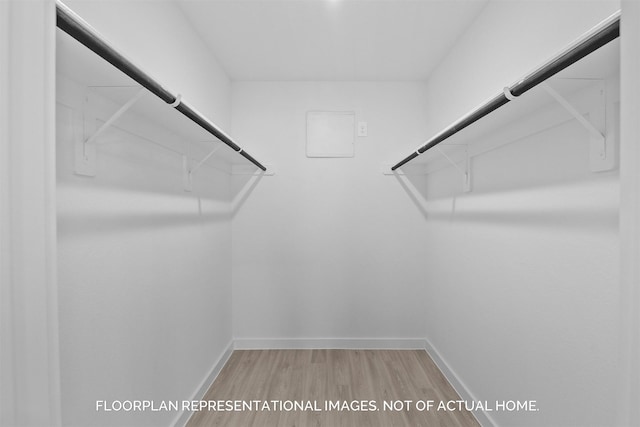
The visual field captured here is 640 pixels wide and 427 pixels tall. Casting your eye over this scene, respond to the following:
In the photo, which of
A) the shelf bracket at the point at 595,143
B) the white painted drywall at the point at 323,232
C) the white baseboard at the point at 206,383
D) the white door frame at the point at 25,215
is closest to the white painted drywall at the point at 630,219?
the shelf bracket at the point at 595,143

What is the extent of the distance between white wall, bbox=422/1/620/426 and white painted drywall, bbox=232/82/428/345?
0.55m

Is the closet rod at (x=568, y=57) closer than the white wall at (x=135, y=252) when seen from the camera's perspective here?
Yes

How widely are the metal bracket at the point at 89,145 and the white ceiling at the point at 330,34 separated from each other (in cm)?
103

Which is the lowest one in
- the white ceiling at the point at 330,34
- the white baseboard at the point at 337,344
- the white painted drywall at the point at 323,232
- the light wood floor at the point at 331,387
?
the light wood floor at the point at 331,387

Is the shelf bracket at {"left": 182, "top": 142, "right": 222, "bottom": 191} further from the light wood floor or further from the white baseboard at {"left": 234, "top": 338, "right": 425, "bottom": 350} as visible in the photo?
the white baseboard at {"left": 234, "top": 338, "right": 425, "bottom": 350}

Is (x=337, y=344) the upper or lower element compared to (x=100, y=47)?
lower

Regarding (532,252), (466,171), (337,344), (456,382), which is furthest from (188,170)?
(456,382)

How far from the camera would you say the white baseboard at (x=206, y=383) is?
1587mm

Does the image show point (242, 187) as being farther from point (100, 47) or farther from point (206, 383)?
point (100, 47)

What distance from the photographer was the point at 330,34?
6.27ft

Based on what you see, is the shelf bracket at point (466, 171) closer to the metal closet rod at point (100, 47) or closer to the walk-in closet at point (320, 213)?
the walk-in closet at point (320, 213)

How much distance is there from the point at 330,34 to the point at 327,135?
2.66 ft

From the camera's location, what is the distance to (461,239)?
1.92 meters

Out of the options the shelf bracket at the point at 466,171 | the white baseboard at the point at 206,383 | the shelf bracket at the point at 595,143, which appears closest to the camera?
the shelf bracket at the point at 595,143
